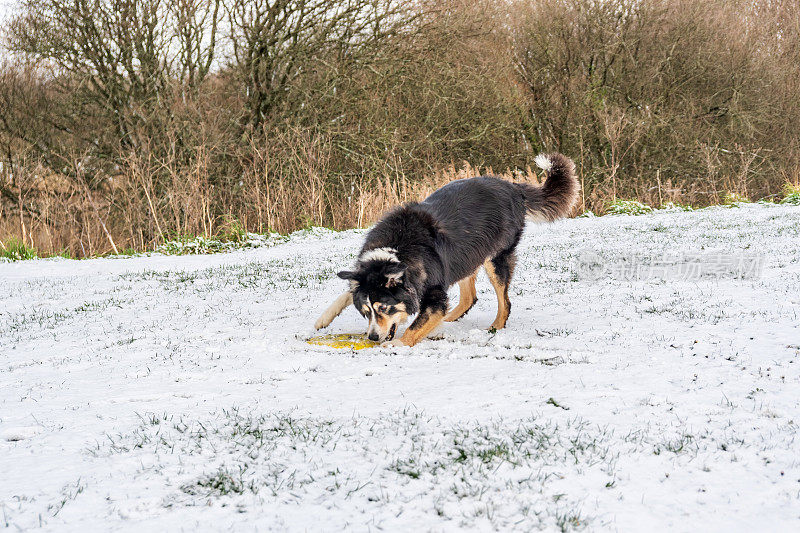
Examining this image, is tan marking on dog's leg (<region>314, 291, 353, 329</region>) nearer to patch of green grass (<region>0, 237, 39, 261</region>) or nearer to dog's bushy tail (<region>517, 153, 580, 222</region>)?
dog's bushy tail (<region>517, 153, 580, 222</region>)

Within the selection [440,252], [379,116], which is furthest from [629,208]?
[440,252]

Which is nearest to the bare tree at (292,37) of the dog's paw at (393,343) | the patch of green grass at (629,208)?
the patch of green grass at (629,208)

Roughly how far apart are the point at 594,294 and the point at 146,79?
14266mm

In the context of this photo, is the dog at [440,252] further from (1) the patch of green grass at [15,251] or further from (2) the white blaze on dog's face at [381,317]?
(1) the patch of green grass at [15,251]

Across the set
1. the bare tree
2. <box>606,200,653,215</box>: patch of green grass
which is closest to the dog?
<box>606,200,653,215</box>: patch of green grass

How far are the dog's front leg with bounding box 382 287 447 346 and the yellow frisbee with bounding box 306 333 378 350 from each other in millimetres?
274

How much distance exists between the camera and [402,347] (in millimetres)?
4570

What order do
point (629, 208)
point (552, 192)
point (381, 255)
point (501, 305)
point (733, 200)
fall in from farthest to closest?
point (733, 200) < point (629, 208) < point (552, 192) < point (501, 305) < point (381, 255)

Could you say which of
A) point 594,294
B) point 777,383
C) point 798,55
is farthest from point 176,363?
point 798,55

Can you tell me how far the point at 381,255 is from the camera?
4664 mm

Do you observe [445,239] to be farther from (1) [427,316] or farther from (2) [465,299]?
(2) [465,299]

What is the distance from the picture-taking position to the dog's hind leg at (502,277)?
5.45m

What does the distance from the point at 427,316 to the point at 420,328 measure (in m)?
0.12

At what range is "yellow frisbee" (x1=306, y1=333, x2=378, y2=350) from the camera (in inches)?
182
